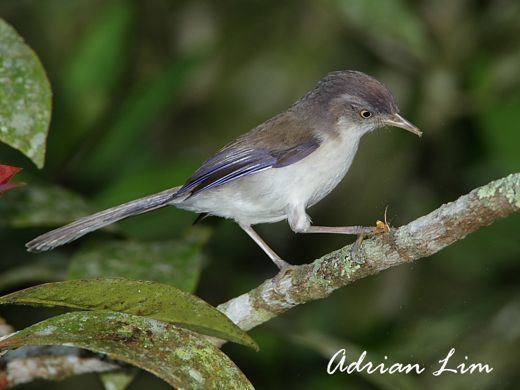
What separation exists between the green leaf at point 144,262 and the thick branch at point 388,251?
1.73 ft

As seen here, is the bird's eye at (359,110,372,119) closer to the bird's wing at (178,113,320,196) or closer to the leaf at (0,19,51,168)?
the bird's wing at (178,113,320,196)

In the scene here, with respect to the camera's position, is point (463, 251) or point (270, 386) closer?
point (270, 386)

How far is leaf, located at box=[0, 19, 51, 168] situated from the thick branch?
1041 millimetres

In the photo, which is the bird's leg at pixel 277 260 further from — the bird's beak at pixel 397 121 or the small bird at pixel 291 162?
the bird's beak at pixel 397 121

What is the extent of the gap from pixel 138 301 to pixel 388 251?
890mm

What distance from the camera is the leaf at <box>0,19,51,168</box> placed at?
3295 mm

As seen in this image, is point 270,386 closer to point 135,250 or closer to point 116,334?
point 135,250

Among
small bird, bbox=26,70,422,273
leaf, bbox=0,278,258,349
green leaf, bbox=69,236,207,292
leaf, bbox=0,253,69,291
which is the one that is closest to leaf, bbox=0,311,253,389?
leaf, bbox=0,278,258,349

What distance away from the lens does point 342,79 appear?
5.20 metres

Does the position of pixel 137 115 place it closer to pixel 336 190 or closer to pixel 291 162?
pixel 291 162

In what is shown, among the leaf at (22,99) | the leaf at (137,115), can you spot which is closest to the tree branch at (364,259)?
the leaf at (22,99)

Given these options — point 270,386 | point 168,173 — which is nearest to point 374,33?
point 168,173

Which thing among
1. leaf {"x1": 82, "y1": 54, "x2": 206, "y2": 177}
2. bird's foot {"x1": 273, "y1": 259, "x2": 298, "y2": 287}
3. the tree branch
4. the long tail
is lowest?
the tree branch

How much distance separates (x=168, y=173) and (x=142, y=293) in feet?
8.61
